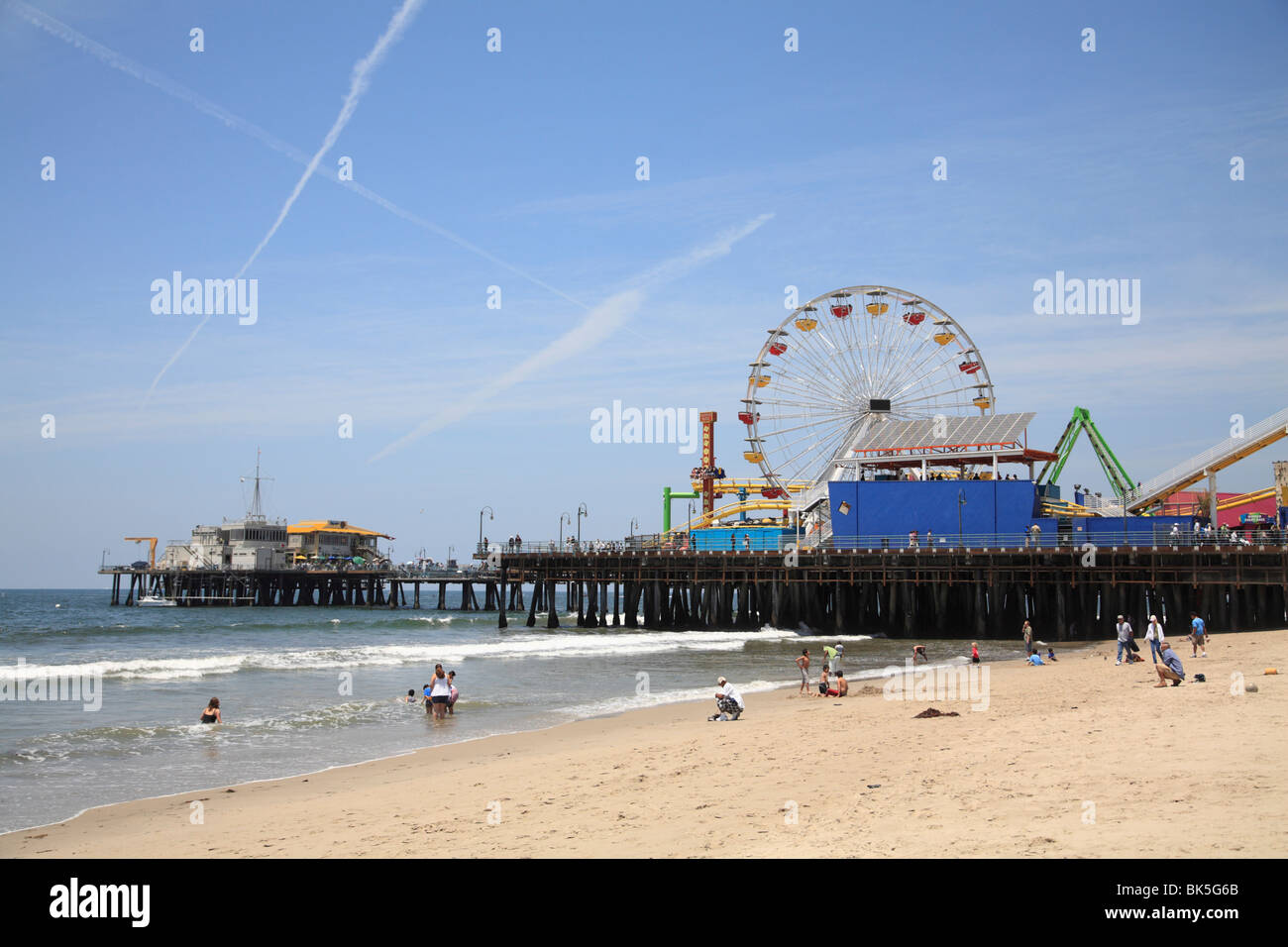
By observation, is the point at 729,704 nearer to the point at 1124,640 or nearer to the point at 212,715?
the point at 212,715

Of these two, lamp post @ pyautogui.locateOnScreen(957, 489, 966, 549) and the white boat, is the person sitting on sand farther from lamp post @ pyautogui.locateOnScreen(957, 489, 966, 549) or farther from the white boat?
the white boat

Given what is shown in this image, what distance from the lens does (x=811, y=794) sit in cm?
1029

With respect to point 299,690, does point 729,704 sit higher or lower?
higher

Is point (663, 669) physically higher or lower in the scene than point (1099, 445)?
lower

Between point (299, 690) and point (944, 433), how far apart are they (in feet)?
116

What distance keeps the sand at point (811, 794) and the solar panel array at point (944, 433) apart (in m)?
33.3

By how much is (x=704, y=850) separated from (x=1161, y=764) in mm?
4882

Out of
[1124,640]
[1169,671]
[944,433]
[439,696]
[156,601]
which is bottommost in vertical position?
[156,601]

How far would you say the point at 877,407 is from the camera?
56219 mm

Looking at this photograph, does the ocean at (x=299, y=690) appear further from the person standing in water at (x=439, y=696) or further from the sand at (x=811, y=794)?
the sand at (x=811, y=794)

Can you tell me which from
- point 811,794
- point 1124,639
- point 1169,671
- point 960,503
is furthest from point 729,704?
point 960,503
